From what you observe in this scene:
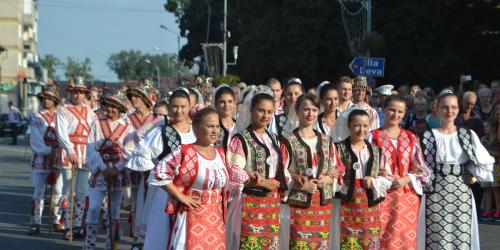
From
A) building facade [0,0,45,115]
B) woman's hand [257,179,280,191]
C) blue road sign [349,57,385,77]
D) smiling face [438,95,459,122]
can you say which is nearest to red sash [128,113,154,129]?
woman's hand [257,179,280,191]

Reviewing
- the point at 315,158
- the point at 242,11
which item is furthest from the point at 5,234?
the point at 242,11

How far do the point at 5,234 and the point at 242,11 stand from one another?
39.3 m

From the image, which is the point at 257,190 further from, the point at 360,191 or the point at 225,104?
the point at 225,104

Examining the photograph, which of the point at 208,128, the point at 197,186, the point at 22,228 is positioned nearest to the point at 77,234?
the point at 22,228

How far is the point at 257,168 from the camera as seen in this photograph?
8.70m

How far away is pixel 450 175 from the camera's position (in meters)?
9.80

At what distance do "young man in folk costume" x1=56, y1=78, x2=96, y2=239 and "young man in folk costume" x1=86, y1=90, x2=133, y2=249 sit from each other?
1.59m

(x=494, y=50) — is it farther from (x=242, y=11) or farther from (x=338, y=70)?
(x=242, y=11)

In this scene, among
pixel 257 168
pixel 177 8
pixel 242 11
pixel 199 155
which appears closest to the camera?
pixel 199 155

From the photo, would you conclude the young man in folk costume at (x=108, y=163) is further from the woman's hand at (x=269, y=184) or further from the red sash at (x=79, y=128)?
the woman's hand at (x=269, y=184)

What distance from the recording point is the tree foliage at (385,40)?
3481cm

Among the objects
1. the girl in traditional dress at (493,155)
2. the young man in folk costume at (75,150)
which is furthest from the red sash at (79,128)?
the girl in traditional dress at (493,155)

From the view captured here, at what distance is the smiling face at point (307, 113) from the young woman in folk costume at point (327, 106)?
5.68 feet

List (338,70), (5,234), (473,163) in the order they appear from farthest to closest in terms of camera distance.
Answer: (338,70)
(5,234)
(473,163)
